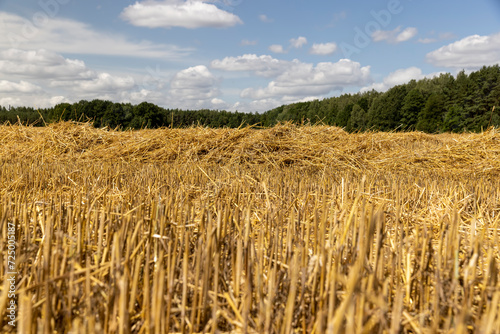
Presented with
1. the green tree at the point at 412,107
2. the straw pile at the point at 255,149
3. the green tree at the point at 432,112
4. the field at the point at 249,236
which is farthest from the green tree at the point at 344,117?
the straw pile at the point at 255,149

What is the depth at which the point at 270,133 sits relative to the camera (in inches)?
267

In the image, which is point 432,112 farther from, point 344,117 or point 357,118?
point 344,117

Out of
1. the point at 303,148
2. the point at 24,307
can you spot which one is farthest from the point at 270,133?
the point at 24,307

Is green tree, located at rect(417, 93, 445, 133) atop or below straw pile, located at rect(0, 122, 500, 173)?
atop

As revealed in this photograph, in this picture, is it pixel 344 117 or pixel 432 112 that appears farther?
pixel 344 117

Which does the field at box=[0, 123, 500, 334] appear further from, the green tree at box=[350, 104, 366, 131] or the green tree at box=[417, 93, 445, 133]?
the green tree at box=[350, 104, 366, 131]

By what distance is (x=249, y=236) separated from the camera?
6.16 feet

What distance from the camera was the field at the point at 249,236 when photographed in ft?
4.35

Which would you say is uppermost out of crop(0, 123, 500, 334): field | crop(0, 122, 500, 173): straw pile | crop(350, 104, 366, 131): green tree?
crop(350, 104, 366, 131): green tree

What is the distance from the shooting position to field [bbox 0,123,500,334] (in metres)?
1.33

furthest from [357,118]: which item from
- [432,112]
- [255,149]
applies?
[255,149]

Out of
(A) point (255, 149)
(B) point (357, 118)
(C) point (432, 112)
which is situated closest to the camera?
(A) point (255, 149)

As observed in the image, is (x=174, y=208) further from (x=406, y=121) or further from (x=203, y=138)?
(x=406, y=121)

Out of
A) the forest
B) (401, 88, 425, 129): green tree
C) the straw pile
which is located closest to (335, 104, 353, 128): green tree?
the forest
